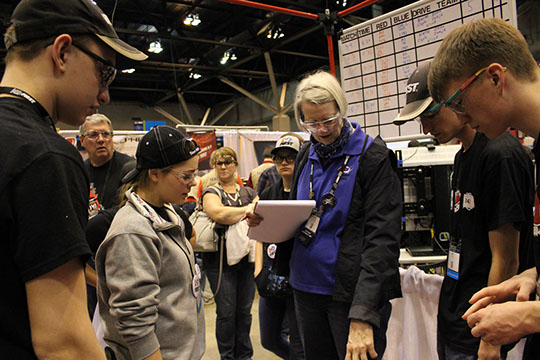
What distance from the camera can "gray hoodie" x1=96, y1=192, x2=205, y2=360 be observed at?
126 cm

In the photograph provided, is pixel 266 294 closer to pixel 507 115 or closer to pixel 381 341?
pixel 381 341

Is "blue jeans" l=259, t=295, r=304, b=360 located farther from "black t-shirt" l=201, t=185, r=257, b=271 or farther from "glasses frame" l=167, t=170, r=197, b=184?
"glasses frame" l=167, t=170, r=197, b=184

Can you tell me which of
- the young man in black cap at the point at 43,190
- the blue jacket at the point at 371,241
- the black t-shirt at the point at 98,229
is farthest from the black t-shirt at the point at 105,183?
the young man in black cap at the point at 43,190

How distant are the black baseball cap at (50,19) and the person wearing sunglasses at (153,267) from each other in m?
0.73

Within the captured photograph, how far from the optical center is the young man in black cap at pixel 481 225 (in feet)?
4.22

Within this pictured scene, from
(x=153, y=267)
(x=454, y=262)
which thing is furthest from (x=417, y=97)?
(x=153, y=267)

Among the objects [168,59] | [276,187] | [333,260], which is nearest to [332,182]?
[333,260]

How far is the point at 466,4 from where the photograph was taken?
2.59 metres

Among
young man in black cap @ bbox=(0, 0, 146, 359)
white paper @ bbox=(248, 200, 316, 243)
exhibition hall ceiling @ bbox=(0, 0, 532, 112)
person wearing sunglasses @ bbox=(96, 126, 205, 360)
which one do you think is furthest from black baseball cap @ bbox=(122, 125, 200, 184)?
exhibition hall ceiling @ bbox=(0, 0, 532, 112)

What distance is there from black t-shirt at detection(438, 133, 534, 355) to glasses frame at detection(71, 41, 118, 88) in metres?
1.27

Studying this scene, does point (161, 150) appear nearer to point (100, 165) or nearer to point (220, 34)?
point (100, 165)

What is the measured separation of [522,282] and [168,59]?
12.5 meters

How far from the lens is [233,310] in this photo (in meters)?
2.86

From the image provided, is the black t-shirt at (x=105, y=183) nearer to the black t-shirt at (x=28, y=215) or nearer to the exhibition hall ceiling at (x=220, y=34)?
the black t-shirt at (x=28, y=215)
